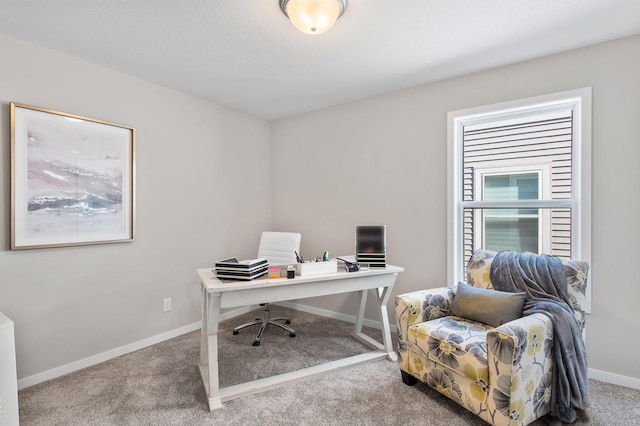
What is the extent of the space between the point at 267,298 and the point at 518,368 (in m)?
1.47

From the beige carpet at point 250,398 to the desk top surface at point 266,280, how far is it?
2.41 feet

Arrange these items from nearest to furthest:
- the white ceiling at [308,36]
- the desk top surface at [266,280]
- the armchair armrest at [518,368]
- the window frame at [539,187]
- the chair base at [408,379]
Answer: the armchair armrest at [518,368] < the white ceiling at [308,36] < the desk top surface at [266,280] < the chair base at [408,379] < the window frame at [539,187]

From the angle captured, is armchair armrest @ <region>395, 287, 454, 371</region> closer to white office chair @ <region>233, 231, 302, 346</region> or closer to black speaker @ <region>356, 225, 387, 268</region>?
black speaker @ <region>356, 225, 387, 268</region>

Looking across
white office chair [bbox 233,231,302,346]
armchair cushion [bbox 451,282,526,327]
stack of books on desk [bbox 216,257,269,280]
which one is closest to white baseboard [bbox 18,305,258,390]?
white office chair [bbox 233,231,302,346]

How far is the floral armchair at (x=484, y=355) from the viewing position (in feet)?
5.12

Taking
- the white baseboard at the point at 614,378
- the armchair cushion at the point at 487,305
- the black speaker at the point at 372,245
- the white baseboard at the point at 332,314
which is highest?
the black speaker at the point at 372,245

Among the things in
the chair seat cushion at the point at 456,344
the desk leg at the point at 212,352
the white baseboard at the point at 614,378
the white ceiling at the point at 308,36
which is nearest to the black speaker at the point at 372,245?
the chair seat cushion at the point at 456,344

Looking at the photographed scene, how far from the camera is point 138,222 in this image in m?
2.75

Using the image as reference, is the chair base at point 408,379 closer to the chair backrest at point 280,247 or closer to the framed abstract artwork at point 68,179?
the chair backrest at point 280,247

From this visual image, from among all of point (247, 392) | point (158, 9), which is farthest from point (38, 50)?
point (247, 392)

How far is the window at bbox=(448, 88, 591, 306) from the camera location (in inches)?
90.1

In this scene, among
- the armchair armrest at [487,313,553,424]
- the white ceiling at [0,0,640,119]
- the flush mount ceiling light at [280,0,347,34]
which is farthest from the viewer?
the white ceiling at [0,0,640,119]

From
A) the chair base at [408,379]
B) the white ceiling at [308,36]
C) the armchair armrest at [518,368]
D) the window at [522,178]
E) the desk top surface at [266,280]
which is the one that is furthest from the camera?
the window at [522,178]

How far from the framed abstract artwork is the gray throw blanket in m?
3.03
